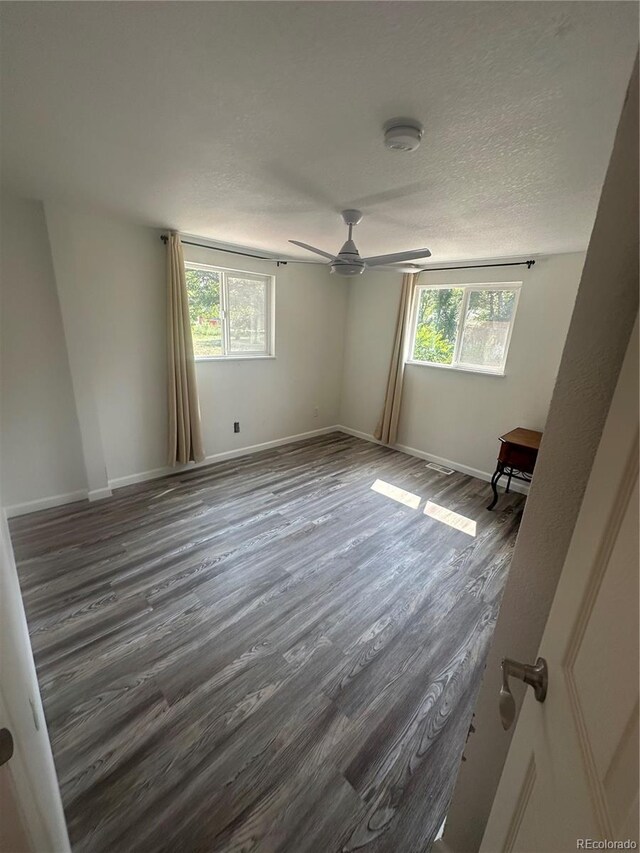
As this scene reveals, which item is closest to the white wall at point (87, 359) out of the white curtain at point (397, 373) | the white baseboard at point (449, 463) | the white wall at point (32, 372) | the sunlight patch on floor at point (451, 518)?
the white wall at point (32, 372)

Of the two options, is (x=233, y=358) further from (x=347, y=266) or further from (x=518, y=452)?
(x=518, y=452)

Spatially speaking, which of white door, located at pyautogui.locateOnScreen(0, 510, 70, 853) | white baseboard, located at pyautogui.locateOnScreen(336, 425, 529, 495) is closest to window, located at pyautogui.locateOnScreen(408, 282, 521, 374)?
white baseboard, located at pyautogui.locateOnScreen(336, 425, 529, 495)

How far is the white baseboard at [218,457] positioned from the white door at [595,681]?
3.43 metres

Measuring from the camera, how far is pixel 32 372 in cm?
257

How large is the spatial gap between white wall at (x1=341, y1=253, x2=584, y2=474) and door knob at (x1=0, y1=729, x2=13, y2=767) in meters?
3.84

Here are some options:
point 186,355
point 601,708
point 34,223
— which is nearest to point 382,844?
point 601,708

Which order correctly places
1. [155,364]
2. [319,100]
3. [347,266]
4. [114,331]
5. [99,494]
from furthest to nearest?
1. [155,364]
2. [99,494]
3. [114,331]
4. [347,266]
5. [319,100]

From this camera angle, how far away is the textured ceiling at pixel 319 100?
0.84 metres

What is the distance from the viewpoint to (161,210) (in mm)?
2355

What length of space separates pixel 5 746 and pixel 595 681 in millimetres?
818

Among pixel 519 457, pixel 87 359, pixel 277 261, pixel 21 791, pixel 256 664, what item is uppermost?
pixel 277 261

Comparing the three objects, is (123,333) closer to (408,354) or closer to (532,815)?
(408,354)

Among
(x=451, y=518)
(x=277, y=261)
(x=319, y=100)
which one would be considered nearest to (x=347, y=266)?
(x=319, y=100)

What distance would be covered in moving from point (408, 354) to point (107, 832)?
423 cm
